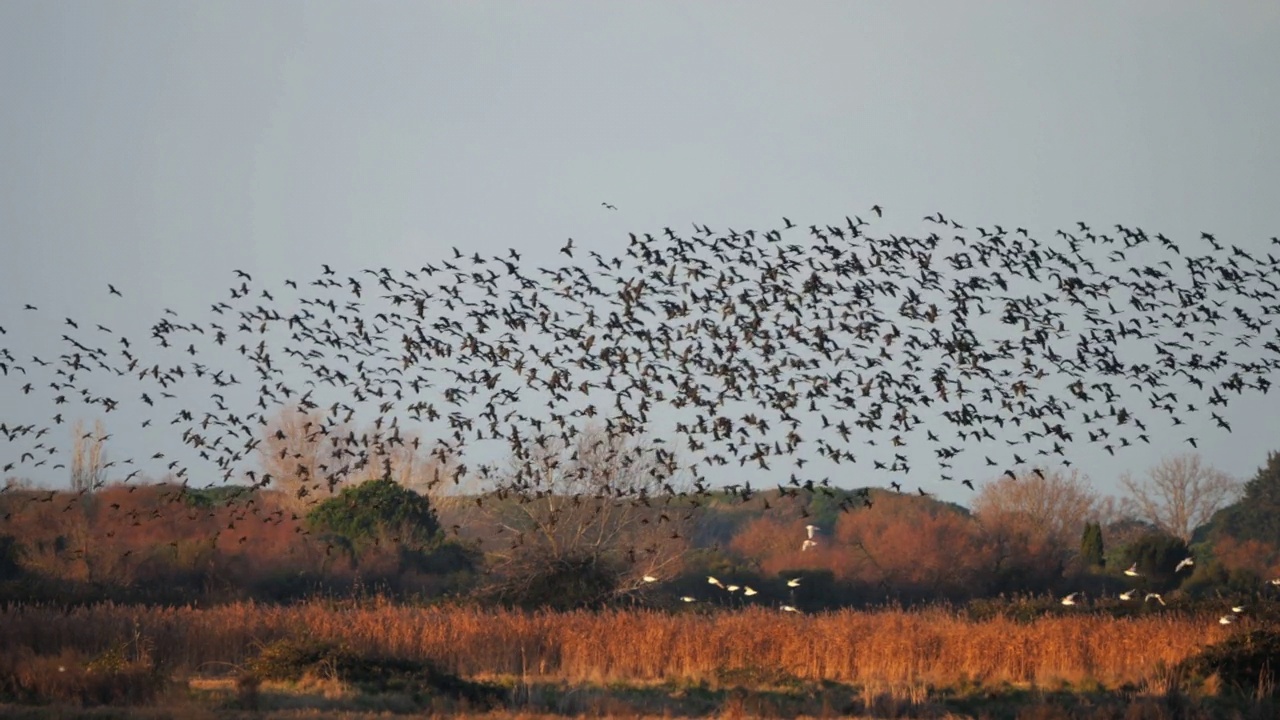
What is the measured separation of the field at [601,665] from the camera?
85.9ft

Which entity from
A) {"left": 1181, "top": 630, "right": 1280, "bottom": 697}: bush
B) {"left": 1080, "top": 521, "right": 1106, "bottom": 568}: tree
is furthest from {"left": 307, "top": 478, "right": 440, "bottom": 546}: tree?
{"left": 1181, "top": 630, "right": 1280, "bottom": 697}: bush

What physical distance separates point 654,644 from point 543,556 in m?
16.2

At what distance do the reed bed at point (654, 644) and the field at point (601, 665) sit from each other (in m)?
0.06

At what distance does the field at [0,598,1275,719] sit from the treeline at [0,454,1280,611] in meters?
6.88

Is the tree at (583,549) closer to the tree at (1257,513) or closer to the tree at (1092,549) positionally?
the tree at (1092,549)

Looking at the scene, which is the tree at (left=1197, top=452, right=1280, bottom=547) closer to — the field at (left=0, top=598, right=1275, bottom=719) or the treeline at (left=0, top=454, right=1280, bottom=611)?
→ the treeline at (left=0, top=454, right=1280, bottom=611)

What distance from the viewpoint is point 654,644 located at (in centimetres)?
3306

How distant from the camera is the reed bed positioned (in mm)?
31094

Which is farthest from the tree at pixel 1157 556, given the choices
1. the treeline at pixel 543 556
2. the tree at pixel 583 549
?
the tree at pixel 583 549

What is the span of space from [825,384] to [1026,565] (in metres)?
35.6

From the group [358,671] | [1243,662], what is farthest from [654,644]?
[1243,662]

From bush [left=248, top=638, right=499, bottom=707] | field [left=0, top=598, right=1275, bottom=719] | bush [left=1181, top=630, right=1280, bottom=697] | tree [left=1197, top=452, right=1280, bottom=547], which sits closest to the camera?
field [left=0, top=598, right=1275, bottom=719]

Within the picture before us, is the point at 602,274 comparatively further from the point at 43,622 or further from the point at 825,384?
the point at 43,622

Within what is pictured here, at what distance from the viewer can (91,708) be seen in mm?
24234
